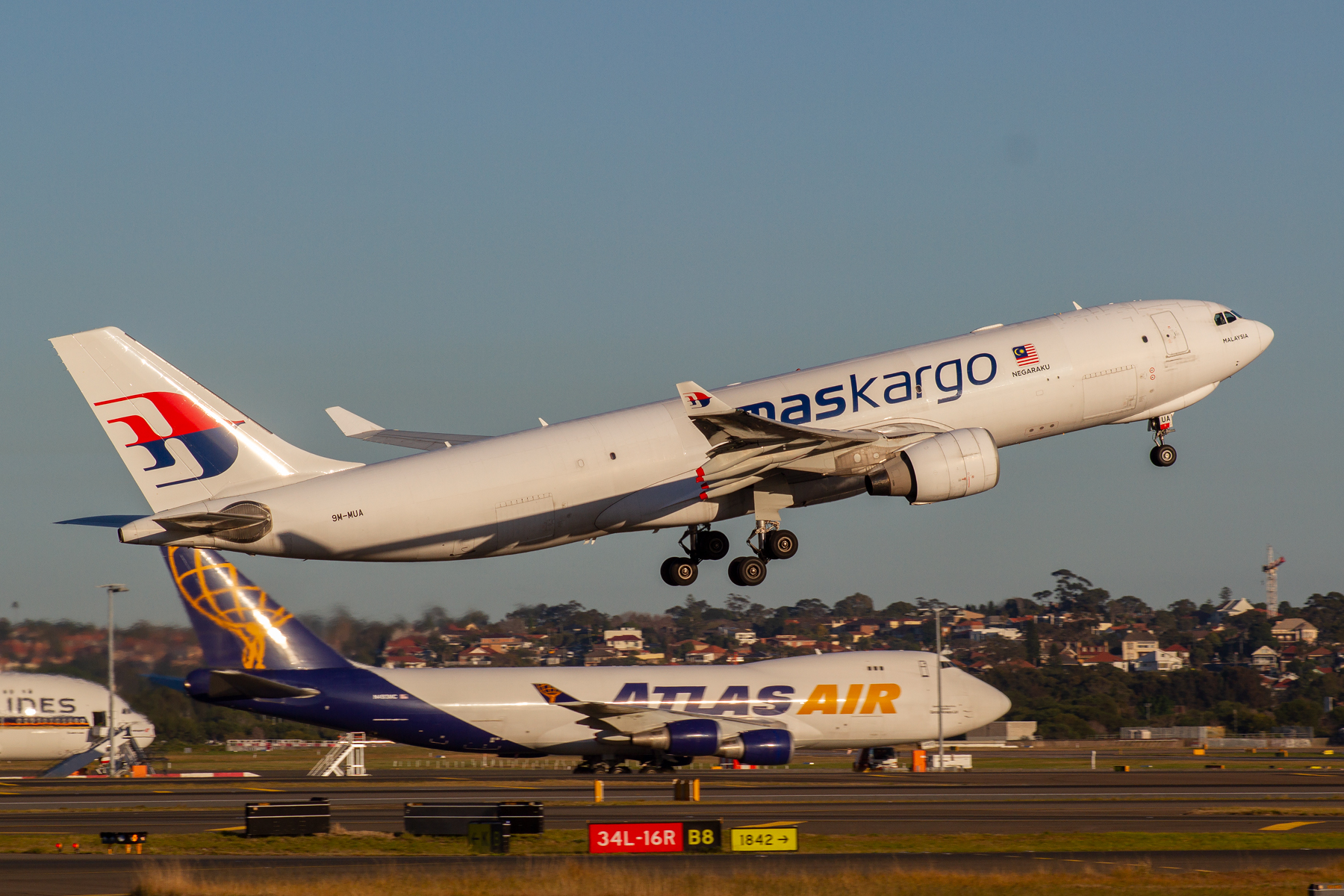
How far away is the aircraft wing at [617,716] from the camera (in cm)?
6588

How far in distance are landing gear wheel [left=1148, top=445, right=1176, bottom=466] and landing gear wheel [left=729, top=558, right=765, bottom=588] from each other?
47.3 feet

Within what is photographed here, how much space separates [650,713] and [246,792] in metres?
17.5

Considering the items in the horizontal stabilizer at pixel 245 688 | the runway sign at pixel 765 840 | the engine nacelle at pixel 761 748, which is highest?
the horizontal stabilizer at pixel 245 688

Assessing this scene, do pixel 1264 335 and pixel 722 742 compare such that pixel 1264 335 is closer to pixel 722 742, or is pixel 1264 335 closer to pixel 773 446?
pixel 773 446

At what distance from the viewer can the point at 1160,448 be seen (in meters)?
49.4

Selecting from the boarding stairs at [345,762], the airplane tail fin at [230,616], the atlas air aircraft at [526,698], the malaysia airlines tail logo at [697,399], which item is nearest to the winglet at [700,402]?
the malaysia airlines tail logo at [697,399]

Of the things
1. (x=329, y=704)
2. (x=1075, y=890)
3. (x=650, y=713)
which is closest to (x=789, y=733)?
(x=650, y=713)

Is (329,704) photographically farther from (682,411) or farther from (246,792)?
(682,411)

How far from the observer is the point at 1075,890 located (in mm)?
33469

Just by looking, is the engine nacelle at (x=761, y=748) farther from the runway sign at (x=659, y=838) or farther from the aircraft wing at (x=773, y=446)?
the aircraft wing at (x=773, y=446)

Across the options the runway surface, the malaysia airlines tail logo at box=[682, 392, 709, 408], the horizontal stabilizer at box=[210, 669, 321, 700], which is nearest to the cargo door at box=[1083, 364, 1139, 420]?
the runway surface

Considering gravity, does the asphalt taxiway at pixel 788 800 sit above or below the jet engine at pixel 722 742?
below

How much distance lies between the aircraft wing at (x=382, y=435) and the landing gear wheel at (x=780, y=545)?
1096cm

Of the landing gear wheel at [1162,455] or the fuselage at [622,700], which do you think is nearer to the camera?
the landing gear wheel at [1162,455]
